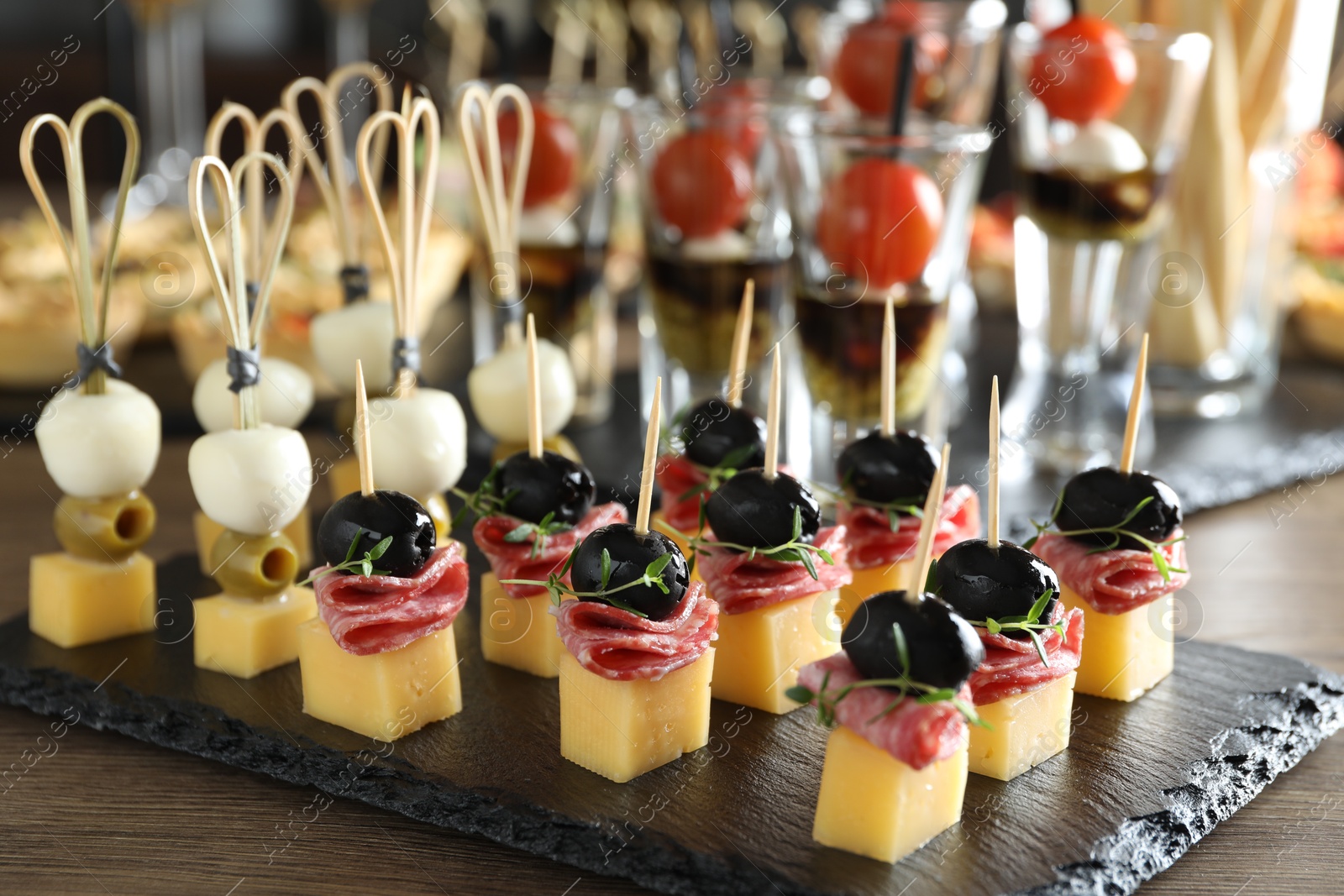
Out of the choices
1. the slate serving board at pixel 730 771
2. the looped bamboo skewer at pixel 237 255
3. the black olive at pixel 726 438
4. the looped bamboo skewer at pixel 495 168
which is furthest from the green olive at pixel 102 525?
the black olive at pixel 726 438

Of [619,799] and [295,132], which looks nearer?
[619,799]

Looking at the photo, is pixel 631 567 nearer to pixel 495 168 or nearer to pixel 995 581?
pixel 995 581

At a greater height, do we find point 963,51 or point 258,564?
point 963,51

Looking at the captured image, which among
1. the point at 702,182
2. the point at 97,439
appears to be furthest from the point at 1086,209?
the point at 97,439

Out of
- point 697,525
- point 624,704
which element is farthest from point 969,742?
point 697,525

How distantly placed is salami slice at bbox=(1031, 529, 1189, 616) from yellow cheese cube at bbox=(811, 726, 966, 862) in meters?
0.33

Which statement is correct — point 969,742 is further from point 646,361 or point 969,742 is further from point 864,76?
point 864,76

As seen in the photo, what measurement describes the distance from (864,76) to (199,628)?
1529 mm

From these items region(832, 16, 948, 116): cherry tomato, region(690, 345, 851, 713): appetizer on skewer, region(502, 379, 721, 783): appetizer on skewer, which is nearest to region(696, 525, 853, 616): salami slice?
region(690, 345, 851, 713): appetizer on skewer

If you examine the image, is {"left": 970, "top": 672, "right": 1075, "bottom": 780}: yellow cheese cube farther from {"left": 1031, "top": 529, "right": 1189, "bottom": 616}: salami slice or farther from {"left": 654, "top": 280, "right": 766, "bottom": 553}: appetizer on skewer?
{"left": 654, "top": 280, "right": 766, "bottom": 553}: appetizer on skewer

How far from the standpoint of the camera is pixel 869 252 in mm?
2018

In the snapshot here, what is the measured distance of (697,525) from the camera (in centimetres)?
168

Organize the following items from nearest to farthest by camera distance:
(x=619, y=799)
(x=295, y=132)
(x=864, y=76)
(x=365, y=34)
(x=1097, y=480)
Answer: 1. (x=619, y=799)
2. (x=1097, y=480)
3. (x=295, y=132)
4. (x=864, y=76)
5. (x=365, y=34)

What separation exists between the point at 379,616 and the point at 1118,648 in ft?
2.55
